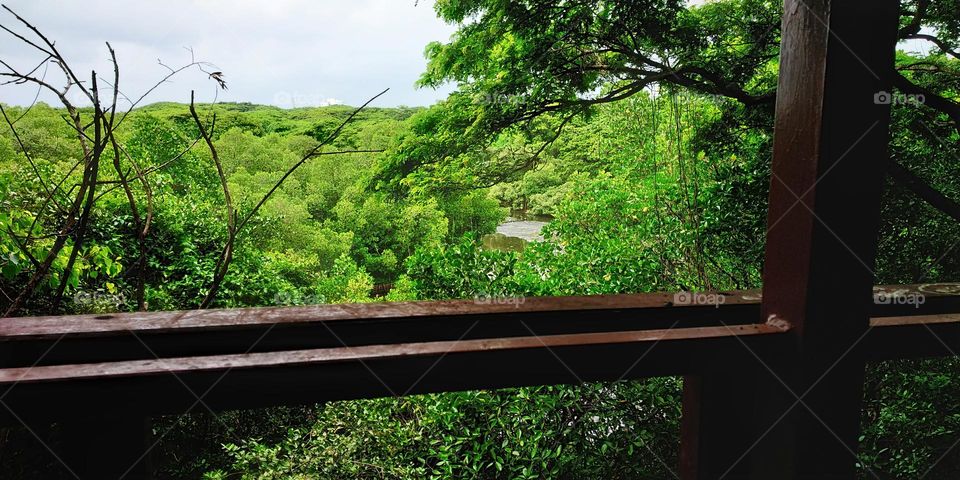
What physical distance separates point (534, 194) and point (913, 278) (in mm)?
7393

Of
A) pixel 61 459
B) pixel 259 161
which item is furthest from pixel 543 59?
pixel 259 161

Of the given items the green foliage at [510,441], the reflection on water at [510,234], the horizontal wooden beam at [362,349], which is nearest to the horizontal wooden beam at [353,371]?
the horizontal wooden beam at [362,349]

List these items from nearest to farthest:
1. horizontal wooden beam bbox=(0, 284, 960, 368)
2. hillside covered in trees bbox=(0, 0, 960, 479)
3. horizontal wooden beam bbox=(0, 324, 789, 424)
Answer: horizontal wooden beam bbox=(0, 324, 789, 424)
horizontal wooden beam bbox=(0, 284, 960, 368)
hillside covered in trees bbox=(0, 0, 960, 479)

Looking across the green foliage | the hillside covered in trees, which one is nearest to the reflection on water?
the hillside covered in trees

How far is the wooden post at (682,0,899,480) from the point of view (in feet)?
2.07

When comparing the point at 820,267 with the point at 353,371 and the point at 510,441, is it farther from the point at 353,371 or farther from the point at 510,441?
the point at 510,441

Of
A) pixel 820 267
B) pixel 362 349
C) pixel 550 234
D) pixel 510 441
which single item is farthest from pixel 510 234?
pixel 362 349

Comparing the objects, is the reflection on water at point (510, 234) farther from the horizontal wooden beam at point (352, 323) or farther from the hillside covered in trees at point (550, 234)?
the horizontal wooden beam at point (352, 323)

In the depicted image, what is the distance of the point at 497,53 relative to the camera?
466cm

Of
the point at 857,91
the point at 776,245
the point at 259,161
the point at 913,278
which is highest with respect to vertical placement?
the point at 259,161

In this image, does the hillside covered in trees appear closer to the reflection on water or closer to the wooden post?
the wooden post

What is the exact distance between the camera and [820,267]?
2.11 ft

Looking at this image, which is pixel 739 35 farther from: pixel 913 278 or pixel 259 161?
pixel 259 161

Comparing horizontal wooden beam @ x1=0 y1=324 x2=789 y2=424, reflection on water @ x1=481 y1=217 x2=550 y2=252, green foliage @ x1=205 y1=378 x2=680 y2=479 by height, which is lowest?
green foliage @ x1=205 y1=378 x2=680 y2=479
